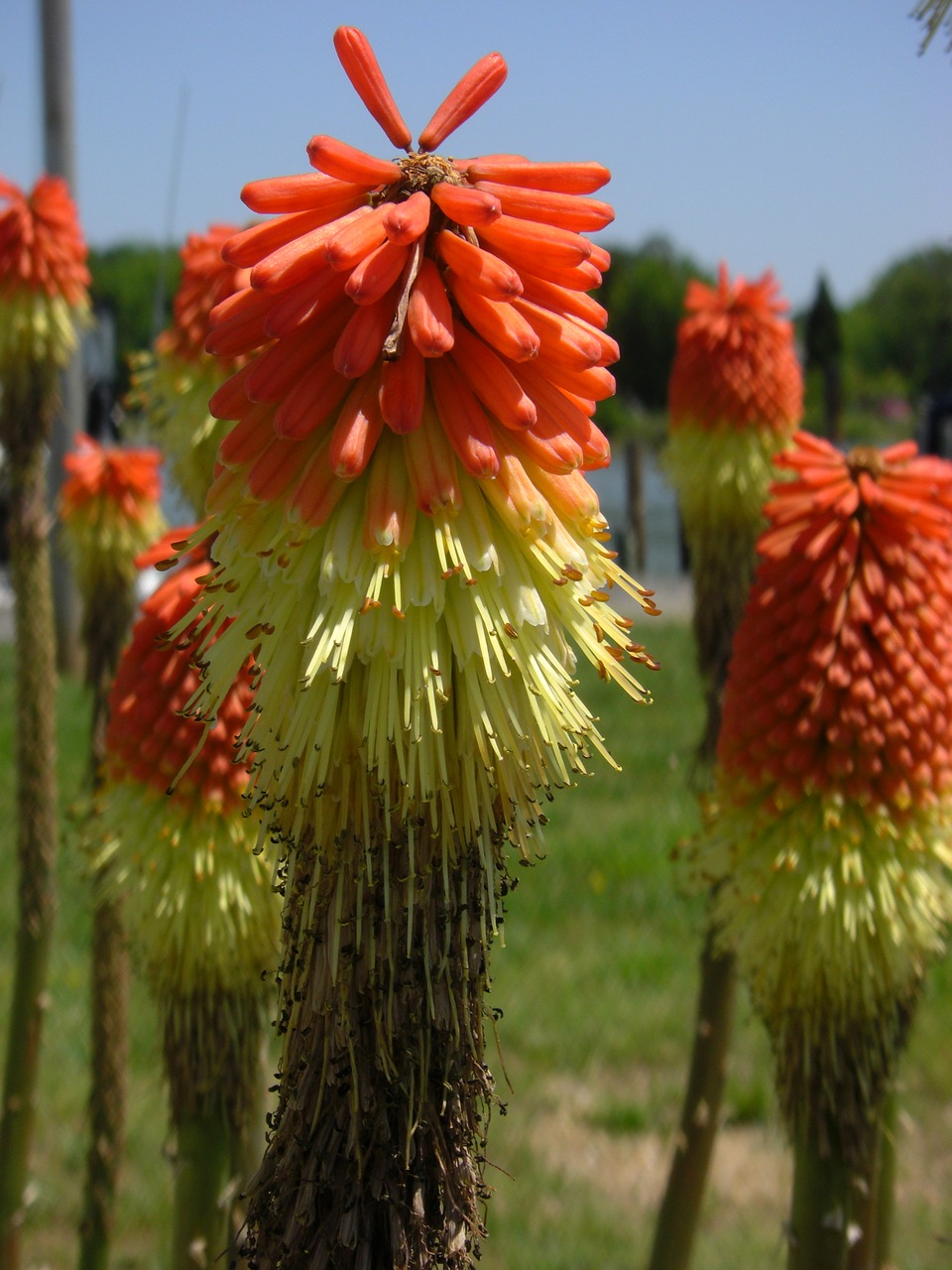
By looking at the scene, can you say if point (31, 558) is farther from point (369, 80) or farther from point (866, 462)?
point (369, 80)

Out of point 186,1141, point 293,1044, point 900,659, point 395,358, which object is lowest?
point 186,1141

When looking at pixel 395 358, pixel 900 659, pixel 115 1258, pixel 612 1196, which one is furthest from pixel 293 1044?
pixel 612 1196

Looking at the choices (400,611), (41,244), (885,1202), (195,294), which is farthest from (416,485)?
(41,244)

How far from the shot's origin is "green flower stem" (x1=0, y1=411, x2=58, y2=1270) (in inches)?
157

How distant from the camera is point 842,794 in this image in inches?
103

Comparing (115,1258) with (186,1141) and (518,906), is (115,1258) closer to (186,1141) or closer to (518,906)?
(186,1141)

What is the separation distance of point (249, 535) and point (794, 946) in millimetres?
1658

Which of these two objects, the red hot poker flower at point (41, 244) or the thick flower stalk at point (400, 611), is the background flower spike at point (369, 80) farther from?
the red hot poker flower at point (41, 244)

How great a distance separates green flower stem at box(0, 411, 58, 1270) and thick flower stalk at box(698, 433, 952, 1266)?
7.72ft

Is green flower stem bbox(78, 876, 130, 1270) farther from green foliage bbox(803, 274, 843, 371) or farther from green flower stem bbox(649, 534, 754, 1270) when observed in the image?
green foliage bbox(803, 274, 843, 371)

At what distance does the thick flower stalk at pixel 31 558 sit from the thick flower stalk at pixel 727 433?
2.13 metres

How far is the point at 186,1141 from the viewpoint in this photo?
8.77 feet

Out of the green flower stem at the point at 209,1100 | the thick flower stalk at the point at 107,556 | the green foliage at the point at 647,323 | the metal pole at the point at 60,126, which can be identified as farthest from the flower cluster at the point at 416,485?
the green foliage at the point at 647,323

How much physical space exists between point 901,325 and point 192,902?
75.2 metres
